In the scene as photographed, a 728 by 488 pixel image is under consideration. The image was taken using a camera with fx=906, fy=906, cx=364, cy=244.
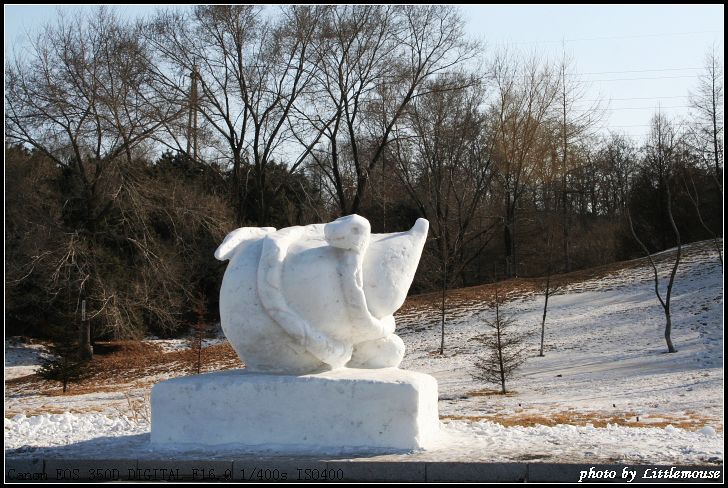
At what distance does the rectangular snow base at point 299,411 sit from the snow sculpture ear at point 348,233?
137 centimetres

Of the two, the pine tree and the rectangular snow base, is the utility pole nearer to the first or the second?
the pine tree

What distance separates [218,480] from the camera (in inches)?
328

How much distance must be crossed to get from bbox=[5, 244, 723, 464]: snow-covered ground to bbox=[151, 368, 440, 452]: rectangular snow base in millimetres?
338

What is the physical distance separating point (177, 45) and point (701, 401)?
23.7m

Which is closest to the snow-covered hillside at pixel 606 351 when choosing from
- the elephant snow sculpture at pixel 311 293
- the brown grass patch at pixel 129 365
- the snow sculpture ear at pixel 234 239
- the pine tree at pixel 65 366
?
the brown grass patch at pixel 129 365

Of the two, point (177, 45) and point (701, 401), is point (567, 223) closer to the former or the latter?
point (177, 45)

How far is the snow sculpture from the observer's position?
9.20 metres

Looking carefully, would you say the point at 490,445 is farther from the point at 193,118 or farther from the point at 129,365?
the point at 193,118

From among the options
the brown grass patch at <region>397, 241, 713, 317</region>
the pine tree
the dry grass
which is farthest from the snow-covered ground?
the pine tree

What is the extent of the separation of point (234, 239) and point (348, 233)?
4.42 ft

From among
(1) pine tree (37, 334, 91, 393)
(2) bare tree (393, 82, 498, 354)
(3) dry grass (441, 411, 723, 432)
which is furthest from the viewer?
(2) bare tree (393, 82, 498, 354)

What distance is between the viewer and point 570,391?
57.7ft

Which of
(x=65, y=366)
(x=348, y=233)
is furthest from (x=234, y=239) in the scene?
(x=65, y=366)

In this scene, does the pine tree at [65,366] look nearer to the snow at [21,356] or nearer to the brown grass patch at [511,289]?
the snow at [21,356]
